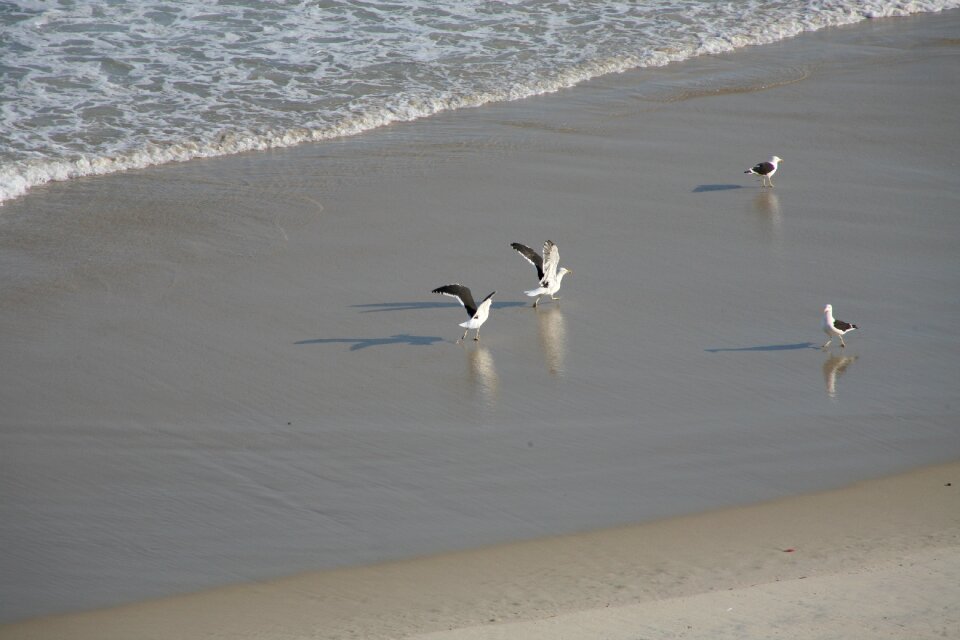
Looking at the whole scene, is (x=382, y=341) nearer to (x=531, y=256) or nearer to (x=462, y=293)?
(x=462, y=293)

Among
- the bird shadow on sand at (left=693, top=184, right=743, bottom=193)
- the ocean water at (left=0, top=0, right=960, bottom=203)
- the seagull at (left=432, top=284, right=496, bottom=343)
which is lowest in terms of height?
the seagull at (left=432, top=284, right=496, bottom=343)

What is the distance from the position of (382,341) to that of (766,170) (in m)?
4.26

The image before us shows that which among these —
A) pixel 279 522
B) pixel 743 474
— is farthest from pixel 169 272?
pixel 743 474

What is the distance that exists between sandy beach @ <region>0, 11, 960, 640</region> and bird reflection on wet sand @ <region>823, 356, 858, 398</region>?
0.12 ft

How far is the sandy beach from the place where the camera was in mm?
4848

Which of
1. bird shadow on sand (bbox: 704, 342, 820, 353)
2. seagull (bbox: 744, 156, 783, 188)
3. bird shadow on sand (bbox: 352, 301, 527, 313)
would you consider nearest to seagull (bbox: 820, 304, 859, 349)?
bird shadow on sand (bbox: 704, 342, 820, 353)

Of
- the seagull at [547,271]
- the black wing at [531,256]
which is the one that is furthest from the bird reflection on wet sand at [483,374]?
the black wing at [531,256]

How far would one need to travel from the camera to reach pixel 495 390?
22.4 feet

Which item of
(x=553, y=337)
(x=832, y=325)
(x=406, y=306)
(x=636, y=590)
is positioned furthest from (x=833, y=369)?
(x=406, y=306)

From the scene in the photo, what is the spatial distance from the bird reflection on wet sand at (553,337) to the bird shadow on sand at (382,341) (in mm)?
719

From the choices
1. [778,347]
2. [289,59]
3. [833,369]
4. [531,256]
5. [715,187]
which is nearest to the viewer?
[833,369]

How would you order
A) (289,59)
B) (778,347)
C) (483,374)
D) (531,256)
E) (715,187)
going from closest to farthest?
(483,374), (778,347), (531,256), (715,187), (289,59)

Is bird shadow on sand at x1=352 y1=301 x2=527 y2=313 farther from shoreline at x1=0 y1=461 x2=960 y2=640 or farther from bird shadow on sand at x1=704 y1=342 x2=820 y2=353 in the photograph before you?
shoreline at x1=0 y1=461 x2=960 y2=640

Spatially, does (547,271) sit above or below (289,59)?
below
